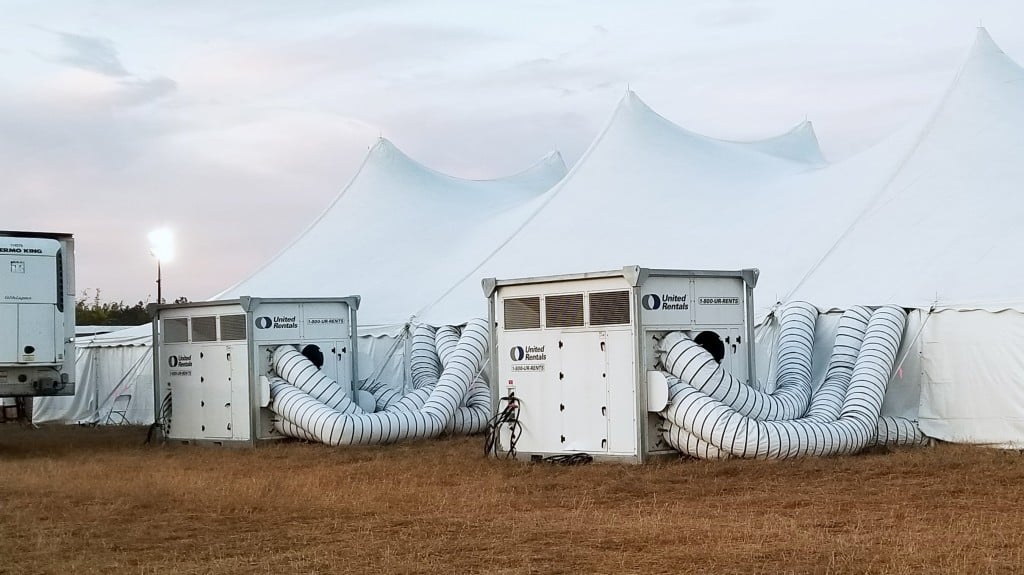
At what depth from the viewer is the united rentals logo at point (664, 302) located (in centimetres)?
1805

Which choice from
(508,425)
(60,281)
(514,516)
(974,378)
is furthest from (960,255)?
(60,281)

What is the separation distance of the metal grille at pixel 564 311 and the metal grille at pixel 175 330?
8529 mm

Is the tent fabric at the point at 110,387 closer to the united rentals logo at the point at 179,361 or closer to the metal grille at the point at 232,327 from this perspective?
the united rentals logo at the point at 179,361

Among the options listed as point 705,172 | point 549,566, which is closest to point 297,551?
point 549,566

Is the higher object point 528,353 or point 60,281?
point 60,281

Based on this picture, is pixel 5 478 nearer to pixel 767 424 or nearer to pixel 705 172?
pixel 767 424

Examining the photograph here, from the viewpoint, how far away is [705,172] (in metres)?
30.0

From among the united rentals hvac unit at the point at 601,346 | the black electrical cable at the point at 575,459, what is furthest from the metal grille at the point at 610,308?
the black electrical cable at the point at 575,459

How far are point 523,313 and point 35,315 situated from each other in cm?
847

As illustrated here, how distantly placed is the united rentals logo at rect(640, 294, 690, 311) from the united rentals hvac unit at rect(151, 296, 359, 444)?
796 cm

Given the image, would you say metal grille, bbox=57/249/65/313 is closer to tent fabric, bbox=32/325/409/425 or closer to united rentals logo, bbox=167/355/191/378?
united rentals logo, bbox=167/355/191/378

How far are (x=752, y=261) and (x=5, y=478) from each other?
13.4m

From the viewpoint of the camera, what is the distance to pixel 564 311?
1891 cm

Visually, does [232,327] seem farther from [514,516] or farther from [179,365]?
[514,516]
